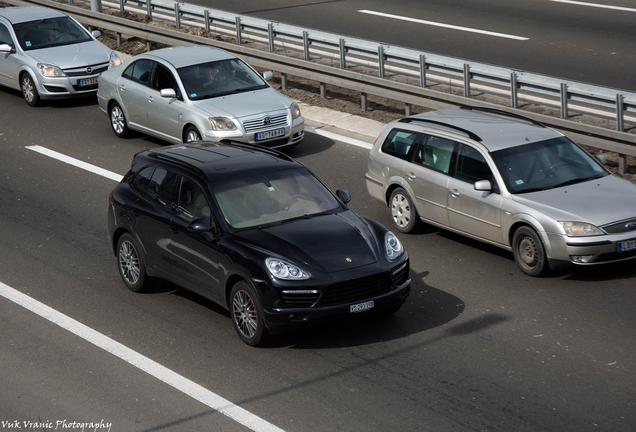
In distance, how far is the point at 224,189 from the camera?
8711 millimetres

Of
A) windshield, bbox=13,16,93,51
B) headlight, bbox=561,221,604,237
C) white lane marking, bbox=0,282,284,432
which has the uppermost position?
windshield, bbox=13,16,93,51

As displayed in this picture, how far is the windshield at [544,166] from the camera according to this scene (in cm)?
1011

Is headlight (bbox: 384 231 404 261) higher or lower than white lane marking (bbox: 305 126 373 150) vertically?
higher

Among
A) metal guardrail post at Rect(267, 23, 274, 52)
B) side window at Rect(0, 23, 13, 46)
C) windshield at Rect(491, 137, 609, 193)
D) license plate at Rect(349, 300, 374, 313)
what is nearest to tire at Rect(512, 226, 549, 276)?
windshield at Rect(491, 137, 609, 193)

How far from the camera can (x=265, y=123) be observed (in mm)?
14281

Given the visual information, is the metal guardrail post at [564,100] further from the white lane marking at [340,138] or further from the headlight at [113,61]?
the headlight at [113,61]

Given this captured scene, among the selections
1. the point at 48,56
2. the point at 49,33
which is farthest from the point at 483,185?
the point at 49,33

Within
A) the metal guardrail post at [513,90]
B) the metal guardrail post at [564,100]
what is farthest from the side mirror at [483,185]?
the metal guardrail post at [513,90]

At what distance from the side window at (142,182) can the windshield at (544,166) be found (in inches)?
162

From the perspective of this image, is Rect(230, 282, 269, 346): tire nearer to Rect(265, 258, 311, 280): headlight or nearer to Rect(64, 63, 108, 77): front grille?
Rect(265, 258, 311, 280): headlight

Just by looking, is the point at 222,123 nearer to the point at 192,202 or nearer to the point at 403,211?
the point at 403,211

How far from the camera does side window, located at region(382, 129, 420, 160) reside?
11438mm

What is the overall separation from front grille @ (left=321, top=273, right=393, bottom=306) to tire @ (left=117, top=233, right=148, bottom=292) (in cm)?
257

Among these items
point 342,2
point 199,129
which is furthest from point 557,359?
point 342,2
